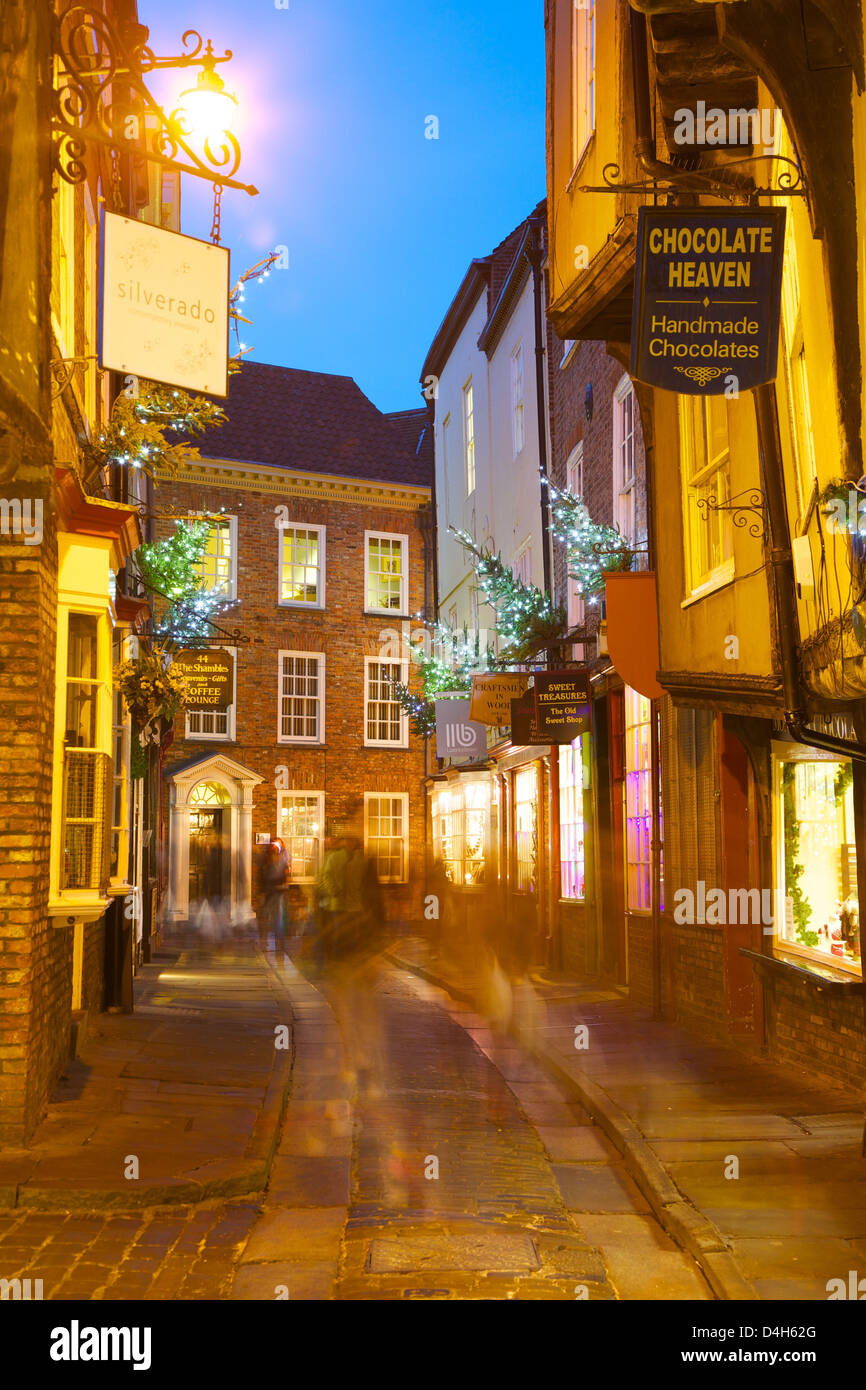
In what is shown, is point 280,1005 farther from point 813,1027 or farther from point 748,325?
point 748,325

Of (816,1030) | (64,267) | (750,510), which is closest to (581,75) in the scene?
(750,510)

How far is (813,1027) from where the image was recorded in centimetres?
911

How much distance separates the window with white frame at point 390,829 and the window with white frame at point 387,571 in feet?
15.6

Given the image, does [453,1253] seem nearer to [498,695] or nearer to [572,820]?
[572,820]

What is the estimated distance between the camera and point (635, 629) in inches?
481

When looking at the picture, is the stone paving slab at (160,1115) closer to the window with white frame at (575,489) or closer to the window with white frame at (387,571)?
the window with white frame at (575,489)

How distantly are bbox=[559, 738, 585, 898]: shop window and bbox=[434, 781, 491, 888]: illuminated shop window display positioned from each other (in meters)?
5.63

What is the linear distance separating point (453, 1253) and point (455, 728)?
17356 mm

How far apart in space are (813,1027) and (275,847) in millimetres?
14434

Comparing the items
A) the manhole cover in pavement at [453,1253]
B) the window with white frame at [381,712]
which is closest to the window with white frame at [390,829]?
the window with white frame at [381,712]

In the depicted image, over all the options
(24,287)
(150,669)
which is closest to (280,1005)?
(150,669)

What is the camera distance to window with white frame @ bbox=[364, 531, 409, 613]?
32.2 m

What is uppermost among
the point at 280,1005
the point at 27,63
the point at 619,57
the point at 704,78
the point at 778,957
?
the point at 619,57
